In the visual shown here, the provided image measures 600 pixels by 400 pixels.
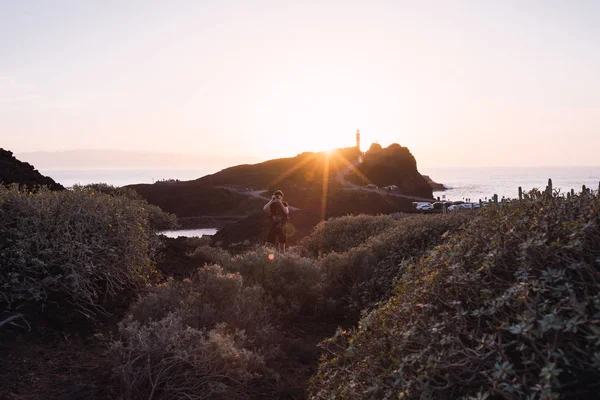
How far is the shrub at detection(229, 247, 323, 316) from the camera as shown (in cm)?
818

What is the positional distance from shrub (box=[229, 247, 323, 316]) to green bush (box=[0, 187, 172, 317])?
6.08 feet

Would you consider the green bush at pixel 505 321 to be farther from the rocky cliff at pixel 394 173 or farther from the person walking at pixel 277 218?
the rocky cliff at pixel 394 173

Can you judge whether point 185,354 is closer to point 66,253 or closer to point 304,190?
point 66,253

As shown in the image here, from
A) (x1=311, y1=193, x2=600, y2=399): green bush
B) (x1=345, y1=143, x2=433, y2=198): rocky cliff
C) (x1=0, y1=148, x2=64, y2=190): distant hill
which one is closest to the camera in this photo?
(x1=311, y1=193, x2=600, y2=399): green bush

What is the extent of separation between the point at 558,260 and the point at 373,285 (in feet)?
18.6

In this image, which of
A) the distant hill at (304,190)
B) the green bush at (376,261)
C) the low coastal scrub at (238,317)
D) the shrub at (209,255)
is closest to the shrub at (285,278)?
→ the low coastal scrub at (238,317)

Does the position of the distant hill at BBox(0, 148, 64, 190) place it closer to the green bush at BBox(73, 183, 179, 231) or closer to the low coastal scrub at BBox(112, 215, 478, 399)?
the low coastal scrub at BBox(112, 215, 478, 399)

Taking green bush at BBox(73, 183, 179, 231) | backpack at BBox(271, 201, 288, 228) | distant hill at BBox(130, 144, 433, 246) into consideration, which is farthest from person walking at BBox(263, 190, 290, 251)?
green bush at BBox(73, 183, 179, 231)

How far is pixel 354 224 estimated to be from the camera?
13945 millimetres

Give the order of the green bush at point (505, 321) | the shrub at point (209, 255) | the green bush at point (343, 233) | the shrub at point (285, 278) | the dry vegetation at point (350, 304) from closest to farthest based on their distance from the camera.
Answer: the green bush at point (505, 321) → the dry vegetation at point (350, 304) → the shrub at point (285, 278) → the shrub at point (209, 255) → the green bush at point (343, 233)

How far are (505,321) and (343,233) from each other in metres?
11.0

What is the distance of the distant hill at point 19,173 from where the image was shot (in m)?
12.2

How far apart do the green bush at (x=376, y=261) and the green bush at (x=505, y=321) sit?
4.40 m

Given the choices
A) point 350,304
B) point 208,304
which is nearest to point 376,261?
point 350,304
